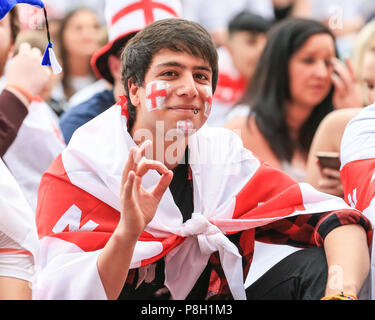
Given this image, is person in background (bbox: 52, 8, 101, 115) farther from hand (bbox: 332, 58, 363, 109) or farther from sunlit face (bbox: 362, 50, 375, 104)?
sunlit face (bbox: 362, 50, 375, 104)

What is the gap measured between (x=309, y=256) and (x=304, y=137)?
156 cm

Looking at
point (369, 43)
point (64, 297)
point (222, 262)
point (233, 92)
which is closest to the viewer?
point (64, 297)

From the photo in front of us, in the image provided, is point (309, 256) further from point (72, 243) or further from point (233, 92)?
point (233, 92)

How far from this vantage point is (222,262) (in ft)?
7.54

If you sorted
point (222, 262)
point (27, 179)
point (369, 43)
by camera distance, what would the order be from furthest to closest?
point (369, 43), point (27, 179), point (222, 262)

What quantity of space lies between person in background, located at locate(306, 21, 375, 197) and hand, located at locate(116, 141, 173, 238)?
1.20 meters

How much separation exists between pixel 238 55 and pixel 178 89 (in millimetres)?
3326

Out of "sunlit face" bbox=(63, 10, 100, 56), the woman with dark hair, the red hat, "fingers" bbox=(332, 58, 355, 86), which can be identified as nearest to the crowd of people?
the red hat

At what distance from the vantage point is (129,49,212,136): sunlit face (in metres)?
2.20

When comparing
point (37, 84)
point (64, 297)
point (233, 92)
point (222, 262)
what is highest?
point (233, 92)

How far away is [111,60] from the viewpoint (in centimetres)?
350

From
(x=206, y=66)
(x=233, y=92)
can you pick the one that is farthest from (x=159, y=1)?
(x=233, y=92)

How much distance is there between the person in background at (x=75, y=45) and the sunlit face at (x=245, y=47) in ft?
3.54

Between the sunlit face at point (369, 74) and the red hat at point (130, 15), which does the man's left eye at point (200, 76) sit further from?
the sunlit face at point (369, 74)
